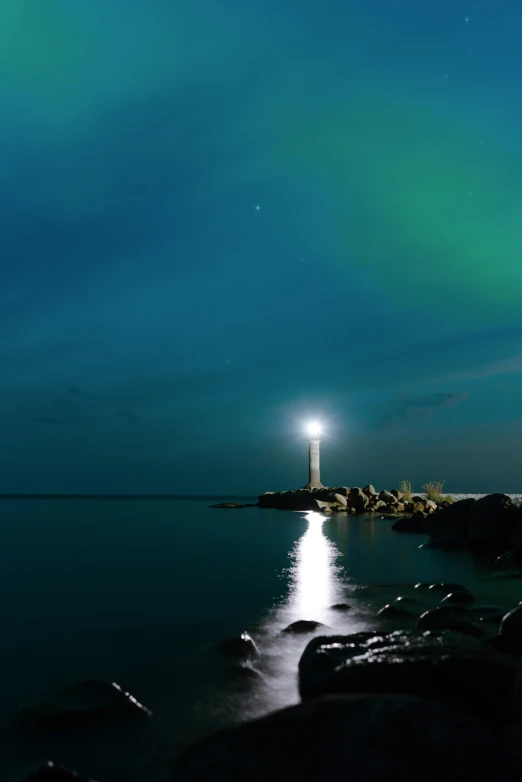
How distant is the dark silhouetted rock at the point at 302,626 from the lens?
8.30m

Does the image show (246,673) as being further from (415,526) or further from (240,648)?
(415,526)

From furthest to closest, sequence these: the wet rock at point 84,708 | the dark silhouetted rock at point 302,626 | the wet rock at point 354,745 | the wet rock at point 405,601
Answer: the wet rock at point 405,601, the dark silhouetted rock at point 302,626, the wet rock at point 84,708, the wet rock at point 354,745

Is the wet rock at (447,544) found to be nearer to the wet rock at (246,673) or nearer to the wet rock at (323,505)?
the wet rock at (246,673)

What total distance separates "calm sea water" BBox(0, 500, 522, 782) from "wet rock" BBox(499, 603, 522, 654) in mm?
2668

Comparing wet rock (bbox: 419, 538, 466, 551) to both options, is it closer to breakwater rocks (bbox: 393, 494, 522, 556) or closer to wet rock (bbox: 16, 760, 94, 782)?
breakwater rocks (bbox: 393, 494, 522, 556)

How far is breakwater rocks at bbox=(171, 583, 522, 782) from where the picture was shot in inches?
132

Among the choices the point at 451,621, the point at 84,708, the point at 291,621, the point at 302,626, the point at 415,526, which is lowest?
the point at 415,526

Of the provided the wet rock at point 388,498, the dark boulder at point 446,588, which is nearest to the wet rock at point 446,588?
the dark boulder at point 446,588

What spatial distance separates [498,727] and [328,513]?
41.2 metres

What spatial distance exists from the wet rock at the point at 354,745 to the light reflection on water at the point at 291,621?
59.0 inches

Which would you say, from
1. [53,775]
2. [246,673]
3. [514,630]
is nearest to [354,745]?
[53,775]

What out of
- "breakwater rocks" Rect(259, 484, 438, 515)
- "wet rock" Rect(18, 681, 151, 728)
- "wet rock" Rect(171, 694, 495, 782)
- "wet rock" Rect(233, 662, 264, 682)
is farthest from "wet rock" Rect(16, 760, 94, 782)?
"breakwater rocks" Rect(259, 484, 438, 515)

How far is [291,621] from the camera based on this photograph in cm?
916

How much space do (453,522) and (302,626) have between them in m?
16.1
